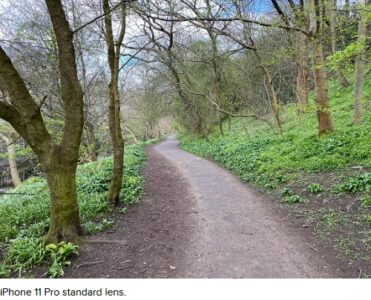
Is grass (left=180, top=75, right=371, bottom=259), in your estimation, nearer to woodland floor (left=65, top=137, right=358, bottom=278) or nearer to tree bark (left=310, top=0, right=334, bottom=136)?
tree bark (left=310, top=0, right=334, bottom=136)

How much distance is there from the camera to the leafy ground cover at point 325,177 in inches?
179

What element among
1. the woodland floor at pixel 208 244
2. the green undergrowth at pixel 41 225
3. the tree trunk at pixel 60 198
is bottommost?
the woodland floor at pixel 208 244

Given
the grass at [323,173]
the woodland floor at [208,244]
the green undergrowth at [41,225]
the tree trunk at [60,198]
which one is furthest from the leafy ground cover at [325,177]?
the tree trunk at [60,198]

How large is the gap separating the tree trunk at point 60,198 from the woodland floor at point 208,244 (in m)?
0.44

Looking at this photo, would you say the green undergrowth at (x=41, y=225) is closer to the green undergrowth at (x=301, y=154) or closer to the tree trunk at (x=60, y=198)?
the tree trunk at (x=60, y=198)

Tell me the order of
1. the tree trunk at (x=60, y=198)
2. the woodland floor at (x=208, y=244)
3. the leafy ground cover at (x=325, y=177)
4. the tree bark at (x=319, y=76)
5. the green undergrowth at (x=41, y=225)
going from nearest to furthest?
the woodland floor at (x=208, y=244) → the green undergrowth at (x=41, y=225) → the leafy ground cover at (x=325, y=177) → the tree trunk at (x=60, y=198) → the tree bark at (x=319, y=76)

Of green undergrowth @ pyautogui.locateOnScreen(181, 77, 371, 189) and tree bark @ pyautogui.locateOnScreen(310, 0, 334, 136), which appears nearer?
green undergrowth @ pyautogui.locateOnScreen(181, 77, 371, 189)

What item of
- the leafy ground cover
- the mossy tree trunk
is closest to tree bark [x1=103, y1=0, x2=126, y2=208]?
the mossy tree trunk

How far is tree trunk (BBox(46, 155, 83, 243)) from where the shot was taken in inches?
185

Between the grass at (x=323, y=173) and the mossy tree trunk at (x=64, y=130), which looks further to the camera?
the grass at (x=323, y=173)

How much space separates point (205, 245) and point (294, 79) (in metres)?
19.7

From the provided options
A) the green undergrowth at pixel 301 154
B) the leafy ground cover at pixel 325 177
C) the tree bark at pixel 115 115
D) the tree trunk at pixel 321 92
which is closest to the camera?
the leafy ground cover at pixel 325 177

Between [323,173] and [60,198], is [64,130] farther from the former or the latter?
[323,173]

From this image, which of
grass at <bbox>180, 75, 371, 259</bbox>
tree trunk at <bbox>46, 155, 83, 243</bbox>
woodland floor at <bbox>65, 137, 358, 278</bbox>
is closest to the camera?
woodland floor at <bbox>65, 137, 358, 278</bbox>
